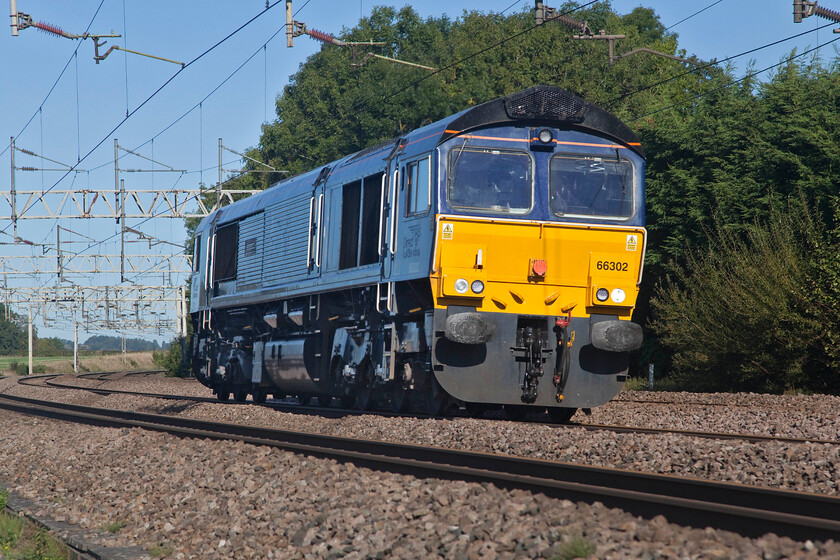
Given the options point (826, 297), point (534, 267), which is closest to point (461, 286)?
point (534, 267)

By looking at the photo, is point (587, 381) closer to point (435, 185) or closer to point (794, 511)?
point (435, 185)

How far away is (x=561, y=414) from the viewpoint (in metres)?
13.8

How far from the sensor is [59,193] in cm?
3919

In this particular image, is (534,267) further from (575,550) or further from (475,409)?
(575,550)

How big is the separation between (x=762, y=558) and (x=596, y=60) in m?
55.5

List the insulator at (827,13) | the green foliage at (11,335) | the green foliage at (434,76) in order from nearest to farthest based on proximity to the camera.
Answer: the insulator at (827,13) < the green foliage at (434,76) < the green foliage at (11,335)

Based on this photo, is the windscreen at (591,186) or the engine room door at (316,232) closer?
the windscreen at (591,186)

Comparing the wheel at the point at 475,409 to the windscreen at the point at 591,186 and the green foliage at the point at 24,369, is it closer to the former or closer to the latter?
the windscreen at the point at 591,186

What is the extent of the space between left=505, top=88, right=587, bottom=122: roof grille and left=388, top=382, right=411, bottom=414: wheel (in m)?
4.30

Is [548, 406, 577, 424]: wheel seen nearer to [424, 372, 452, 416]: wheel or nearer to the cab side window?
[424, 372, 452, 416]: wheel

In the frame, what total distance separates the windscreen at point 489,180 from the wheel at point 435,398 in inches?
94.5

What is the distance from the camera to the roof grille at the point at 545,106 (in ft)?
42.9

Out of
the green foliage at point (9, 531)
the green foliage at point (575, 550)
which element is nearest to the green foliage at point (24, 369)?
the green foliage at point (9, 531)

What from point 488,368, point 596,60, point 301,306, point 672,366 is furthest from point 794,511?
point 596,60
